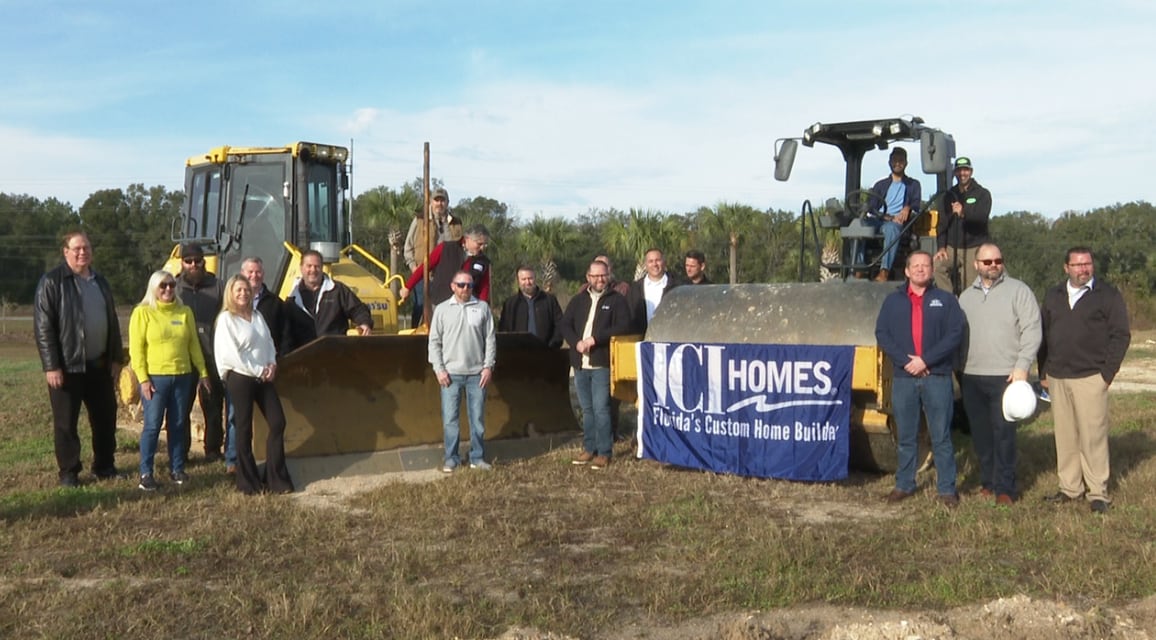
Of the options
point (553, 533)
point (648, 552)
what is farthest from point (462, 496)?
point (648, 552)

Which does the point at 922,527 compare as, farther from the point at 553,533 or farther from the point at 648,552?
the point at 553,533

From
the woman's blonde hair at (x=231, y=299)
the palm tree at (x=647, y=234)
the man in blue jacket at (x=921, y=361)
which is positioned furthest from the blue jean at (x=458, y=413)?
the palm tree at (x=647, y=234)

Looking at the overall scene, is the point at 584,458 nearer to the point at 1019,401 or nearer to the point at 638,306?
the point at 638,306

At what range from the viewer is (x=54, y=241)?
5578cm

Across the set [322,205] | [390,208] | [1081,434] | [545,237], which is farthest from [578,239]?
[1081,434]

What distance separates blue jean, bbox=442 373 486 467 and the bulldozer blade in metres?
0.42

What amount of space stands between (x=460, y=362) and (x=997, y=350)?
3906mm

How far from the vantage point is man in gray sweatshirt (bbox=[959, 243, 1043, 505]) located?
773cm

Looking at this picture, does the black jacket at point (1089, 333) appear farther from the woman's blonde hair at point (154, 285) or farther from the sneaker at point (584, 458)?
the woman's blonde hair at point (154, 285)

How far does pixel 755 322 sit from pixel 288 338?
3.60m

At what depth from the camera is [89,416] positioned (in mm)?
8680

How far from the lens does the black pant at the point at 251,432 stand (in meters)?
8.12

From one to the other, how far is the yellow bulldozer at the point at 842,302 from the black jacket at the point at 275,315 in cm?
260

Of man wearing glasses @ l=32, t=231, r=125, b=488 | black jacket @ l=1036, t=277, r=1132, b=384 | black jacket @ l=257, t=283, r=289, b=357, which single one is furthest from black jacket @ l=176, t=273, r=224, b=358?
black jacket @ l=1036, t=277, r=1132, b=384
